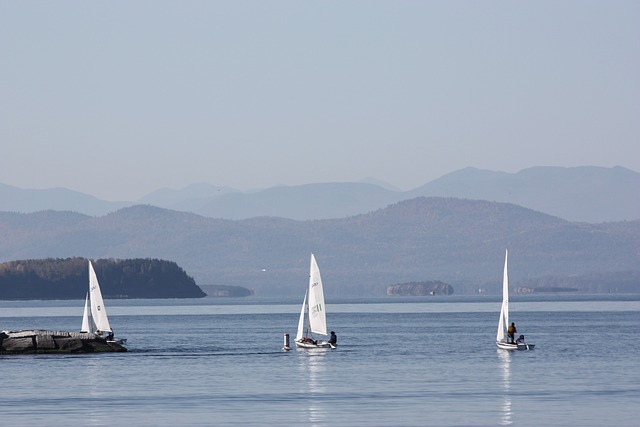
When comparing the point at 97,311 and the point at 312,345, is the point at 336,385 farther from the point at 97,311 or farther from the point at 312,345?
the point at 97,311

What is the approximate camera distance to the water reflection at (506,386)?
62031 mm

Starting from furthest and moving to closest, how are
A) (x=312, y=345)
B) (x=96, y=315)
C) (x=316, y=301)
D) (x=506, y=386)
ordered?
1. (x=96, y=315)
2. (x=316, y=301)
3. (x=312, y=345)
4. (x=506, y=386)

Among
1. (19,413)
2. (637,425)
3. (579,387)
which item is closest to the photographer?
(637,425)

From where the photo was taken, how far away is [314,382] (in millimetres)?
83500

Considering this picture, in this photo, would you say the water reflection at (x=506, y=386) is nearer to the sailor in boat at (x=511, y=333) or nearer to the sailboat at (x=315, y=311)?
the sailor in boat at (x=511, y=333)

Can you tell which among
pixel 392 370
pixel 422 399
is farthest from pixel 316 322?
pixel 422 399

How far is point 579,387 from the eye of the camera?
7694 cm

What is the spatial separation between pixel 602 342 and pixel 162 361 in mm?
40219

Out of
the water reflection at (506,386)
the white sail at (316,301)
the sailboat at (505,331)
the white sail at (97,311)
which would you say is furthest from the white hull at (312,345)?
the white sail at (97,311)

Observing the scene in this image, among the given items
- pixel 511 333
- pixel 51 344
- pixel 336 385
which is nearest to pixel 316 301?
pixel 511 333

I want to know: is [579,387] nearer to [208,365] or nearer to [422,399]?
[422,399]

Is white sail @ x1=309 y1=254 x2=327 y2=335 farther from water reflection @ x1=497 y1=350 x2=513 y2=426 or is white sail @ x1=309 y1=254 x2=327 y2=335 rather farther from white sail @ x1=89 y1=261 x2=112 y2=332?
white sail @ x1=89 y1=261 x2=112 y2=332

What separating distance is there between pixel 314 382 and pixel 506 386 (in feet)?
36.1

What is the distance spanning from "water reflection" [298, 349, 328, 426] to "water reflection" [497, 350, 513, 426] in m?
7.31
